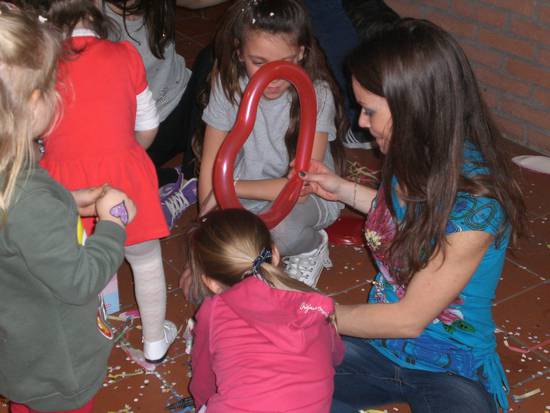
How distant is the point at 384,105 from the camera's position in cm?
172

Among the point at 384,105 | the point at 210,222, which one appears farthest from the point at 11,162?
the point at 384,105

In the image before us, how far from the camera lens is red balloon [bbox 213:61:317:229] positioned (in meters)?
2.11

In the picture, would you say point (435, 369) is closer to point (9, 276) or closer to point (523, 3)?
point (9, 276)

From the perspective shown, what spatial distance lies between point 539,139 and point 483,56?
47 centimetres

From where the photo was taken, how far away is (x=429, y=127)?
1.64m

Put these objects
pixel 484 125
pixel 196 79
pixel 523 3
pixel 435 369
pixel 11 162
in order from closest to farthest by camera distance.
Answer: pixel 11 162 → pixel 484 125 → pixel 435 369 → pixel 196 79 → pixel 523 3

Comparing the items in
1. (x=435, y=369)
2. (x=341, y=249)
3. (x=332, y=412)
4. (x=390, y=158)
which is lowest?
(x=341, y=249)

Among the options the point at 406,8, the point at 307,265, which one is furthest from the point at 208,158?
the point at 406,8

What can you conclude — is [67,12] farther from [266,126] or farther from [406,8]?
[406,8]

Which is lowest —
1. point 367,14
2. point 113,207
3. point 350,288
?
point 350,288

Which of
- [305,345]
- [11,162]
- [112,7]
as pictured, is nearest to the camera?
[11,162]

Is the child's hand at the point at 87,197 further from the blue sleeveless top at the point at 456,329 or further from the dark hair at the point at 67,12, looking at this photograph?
the blue sleeveless top at the point at 456,329

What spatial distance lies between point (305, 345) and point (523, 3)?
2.40 metres

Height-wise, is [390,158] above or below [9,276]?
above
